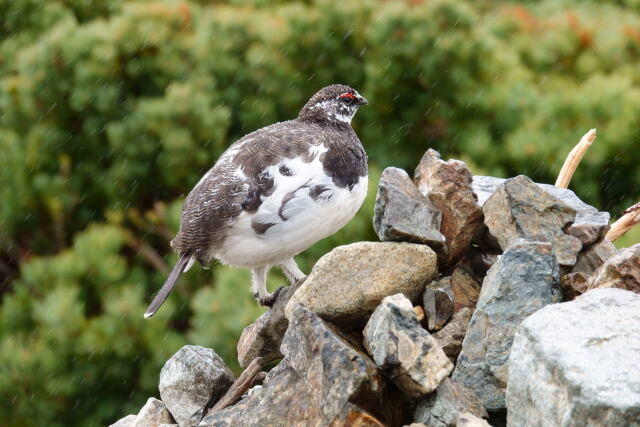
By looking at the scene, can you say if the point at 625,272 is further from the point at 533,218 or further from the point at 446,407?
the point at 446,407

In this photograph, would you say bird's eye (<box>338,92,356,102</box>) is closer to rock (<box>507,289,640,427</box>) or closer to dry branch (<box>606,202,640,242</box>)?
dry branch (<box>606,202,640,242</box>)

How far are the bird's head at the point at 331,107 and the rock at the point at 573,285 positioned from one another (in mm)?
1492

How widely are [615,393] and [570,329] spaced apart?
10.1 inches

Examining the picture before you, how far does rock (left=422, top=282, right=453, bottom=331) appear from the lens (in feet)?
10.9

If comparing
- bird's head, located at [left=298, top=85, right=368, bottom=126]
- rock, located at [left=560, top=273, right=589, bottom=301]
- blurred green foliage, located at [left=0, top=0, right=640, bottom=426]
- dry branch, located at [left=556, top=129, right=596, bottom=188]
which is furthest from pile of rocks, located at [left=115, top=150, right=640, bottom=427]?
blurred green foliage, located at [left=0, top=0, right=640, bottom=426]

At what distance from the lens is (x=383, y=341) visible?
285 cm

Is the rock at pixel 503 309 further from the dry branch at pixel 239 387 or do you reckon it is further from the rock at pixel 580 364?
the dry branch at pixel 239 387

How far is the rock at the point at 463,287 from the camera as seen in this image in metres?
3.42

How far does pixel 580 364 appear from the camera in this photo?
7.76 ft

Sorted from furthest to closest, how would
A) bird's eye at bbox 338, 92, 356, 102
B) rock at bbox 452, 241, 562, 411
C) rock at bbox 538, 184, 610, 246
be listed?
1. bird's eye at bbox 338, 92, 356, 102
2. rock at bbox 538, 184, 610, 246
3. rock at bbox 452, 241, 562, 411

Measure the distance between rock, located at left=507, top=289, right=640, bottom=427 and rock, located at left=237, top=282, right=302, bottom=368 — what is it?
1382 mm

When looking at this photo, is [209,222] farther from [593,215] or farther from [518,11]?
[518,11]

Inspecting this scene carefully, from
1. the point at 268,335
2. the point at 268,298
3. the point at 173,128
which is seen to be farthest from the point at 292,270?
the point at 173,128

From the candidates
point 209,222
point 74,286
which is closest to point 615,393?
point 209,222
